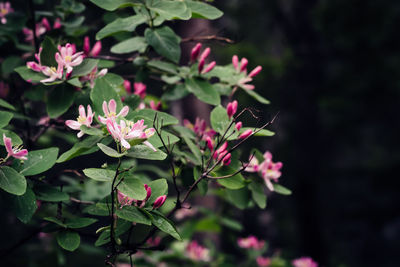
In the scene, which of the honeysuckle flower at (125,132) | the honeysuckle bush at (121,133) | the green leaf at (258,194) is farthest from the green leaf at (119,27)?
the green leaf at (258,194)

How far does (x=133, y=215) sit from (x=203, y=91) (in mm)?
583

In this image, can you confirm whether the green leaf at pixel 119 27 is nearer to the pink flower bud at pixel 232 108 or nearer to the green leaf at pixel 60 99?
the green leaf at pixel 60 99

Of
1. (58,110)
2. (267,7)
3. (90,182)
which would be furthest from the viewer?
(267,7)

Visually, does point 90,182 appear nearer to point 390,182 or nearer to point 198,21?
point 198,21

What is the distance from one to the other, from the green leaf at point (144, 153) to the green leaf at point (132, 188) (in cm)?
8

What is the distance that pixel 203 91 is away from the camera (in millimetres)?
1449

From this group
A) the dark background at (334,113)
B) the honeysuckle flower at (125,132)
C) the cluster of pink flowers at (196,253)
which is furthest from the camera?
the dark background at (334,113)

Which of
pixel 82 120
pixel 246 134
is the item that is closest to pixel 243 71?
pixel 246 134

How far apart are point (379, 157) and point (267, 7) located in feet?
13.1

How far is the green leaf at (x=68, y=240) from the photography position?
3.83ft

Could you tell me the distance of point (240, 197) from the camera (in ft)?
4.79

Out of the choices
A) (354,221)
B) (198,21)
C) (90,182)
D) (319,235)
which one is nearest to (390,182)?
(354,221)

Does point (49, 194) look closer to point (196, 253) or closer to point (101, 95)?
point (101, 95)

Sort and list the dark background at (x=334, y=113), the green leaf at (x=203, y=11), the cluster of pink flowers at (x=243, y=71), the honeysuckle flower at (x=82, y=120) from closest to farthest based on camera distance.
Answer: the honeysuckle flower at (x=82, y=120) → the green leaf at (x=203, y=11) → the cluster of pink flowers at (x=243, y=71) → the dark background at (x=334, y=113)
